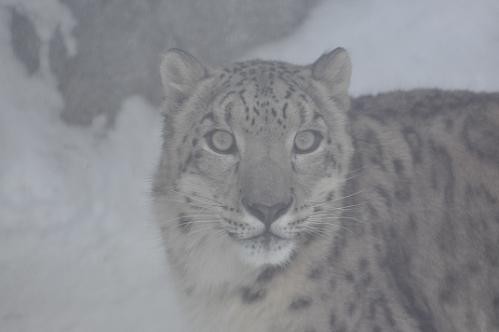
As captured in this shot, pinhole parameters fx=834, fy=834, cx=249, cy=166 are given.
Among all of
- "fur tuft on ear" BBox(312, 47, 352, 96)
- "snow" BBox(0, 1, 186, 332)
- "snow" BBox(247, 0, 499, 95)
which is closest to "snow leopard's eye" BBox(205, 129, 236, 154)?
"fur tuft on ear" BBox(312, 47, 352, 96)

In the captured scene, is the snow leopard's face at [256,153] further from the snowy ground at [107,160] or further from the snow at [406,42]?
the snow at [406,42]

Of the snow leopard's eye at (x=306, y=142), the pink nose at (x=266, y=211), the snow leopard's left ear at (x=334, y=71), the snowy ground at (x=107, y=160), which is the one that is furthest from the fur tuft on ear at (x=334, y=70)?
the snowy ground at (x=107, y=160)

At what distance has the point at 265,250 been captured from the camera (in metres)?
3.45

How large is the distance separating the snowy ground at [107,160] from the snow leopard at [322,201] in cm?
134

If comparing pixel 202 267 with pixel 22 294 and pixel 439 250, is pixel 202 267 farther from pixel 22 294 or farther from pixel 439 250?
pixel 22 294

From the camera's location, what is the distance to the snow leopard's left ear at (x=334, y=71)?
3875 mm

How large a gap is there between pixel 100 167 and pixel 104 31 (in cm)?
130

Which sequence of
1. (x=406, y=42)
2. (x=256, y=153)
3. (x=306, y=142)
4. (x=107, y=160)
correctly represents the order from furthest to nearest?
(x=406, y=42) → (x=107, y=160) → (x=306, y=142) → (x=256, y=153)

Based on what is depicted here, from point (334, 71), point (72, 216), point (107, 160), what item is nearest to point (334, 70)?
point (334, 71)

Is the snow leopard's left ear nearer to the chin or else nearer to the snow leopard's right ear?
the snow leopard's right ear

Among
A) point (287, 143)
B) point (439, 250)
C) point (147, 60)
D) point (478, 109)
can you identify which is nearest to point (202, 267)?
point (287, 143)

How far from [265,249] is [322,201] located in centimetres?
39

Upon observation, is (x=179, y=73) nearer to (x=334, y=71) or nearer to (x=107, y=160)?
(x=334, y=71)

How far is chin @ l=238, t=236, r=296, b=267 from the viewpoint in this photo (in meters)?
3.44
